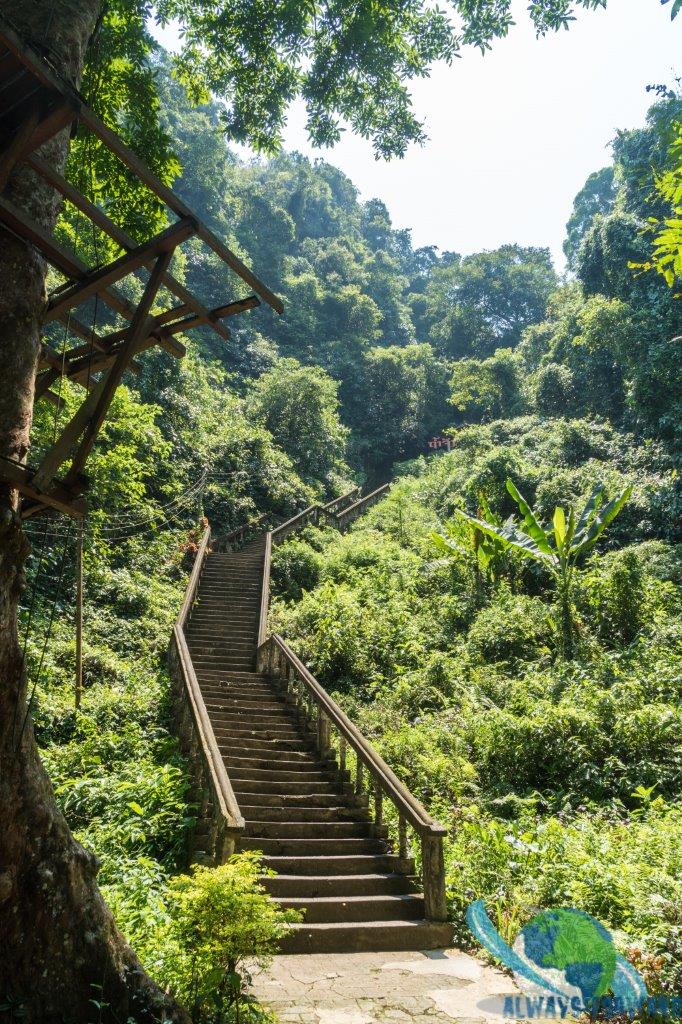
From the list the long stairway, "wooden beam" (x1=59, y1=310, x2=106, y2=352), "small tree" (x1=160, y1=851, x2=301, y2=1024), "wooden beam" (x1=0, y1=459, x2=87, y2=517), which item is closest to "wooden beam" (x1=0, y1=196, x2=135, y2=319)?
"wooden beam" (x1=59, y1=310, x2=106, y2=352)

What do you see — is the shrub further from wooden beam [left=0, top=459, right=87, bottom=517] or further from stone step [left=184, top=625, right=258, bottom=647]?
wooden beam [left=0, top=459, right=87, bottom=517]

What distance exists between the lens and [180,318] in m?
5.34

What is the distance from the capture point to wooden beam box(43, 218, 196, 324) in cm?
413

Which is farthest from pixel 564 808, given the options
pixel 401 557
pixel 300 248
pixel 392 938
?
pixel 300 248

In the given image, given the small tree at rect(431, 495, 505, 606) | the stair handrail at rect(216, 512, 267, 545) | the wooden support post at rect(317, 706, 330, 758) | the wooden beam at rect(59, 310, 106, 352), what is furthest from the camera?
the stair handrail at rect(216, 512, 267, 545)

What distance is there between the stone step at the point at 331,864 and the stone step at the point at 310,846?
0.06 meters

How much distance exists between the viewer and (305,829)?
24.2ft

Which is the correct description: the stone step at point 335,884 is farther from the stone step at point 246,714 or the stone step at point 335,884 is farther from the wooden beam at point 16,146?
the wooden beam at point 16,146

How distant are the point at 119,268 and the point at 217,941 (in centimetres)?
428

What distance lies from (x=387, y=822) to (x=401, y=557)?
10.7 metres

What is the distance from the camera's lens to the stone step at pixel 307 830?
7184 mm

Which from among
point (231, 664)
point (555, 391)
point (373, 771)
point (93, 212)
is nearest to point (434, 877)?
point (373, 771)

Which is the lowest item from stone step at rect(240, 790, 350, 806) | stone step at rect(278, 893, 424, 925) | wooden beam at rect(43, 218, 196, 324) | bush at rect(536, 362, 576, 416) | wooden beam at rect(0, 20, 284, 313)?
stone step at rect(278, 893, 424, 925)

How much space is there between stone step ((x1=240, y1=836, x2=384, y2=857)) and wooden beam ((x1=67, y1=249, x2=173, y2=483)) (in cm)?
501
